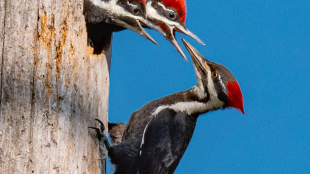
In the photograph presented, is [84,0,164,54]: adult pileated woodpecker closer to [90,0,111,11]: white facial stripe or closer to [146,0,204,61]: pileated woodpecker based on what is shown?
[90,0,111,11]: white facial stripe

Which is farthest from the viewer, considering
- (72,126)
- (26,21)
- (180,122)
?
(180,122)

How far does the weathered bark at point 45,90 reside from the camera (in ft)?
5.81

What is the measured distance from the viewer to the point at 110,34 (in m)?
2.63

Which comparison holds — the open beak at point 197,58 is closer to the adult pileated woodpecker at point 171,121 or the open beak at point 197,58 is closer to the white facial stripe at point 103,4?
the adult pileated woodpecker at point 171,121

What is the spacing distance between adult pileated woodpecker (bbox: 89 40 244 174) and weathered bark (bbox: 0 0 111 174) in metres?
0.47

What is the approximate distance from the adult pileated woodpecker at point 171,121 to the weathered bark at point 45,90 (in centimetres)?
47

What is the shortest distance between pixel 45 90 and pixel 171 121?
1490 millimetres

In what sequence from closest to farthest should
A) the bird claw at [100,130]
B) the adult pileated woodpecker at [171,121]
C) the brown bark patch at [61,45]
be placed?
1. the brown bark patch at [61,45]
2. the bird claw at [100,130]
3. the adult pileated woodpecker at [171,121]

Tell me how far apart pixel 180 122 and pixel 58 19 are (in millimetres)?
1551

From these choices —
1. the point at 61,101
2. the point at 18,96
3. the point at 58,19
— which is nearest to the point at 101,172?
the point at 61,101

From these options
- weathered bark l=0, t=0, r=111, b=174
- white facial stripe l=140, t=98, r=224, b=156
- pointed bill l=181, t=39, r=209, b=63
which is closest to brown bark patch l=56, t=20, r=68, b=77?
weathered bark l=0, t=0, r=111, b=174

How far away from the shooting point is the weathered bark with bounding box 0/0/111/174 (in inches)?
69.7

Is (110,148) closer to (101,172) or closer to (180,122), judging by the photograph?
(101,172)

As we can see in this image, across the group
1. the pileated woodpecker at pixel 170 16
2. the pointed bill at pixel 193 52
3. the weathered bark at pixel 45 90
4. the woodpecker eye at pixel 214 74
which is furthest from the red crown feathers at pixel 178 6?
the weathered bark at pixel 45 90
